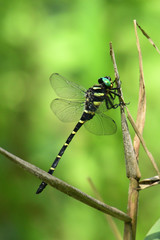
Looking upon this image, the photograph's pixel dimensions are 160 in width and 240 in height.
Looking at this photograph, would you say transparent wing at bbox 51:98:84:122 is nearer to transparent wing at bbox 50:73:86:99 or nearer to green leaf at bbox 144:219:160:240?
transparent wing at bbox 50:73:86:99

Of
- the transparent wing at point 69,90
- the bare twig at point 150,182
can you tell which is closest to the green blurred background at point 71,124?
the transparent wing at point 69,90

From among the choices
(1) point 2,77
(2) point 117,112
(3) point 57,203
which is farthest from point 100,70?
(3) point 57,203

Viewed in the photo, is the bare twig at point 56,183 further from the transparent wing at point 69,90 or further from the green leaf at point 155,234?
the transparent wing at point 69,90

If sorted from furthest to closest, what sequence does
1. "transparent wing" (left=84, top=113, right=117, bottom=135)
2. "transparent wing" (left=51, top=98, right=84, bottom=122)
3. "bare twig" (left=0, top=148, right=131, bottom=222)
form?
"transparent wing" (left=51, top=98, right=84, bottom=122) → "transparent wing" (left=84, top=113, right=117, bottom=135) → "bare twig" (left=0, top=148, right=131, bottom=222)

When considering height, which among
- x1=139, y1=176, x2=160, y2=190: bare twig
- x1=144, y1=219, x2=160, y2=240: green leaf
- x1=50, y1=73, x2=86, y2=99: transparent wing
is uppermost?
x1=50, y1=73, x2=86, y2=99: transparent wing

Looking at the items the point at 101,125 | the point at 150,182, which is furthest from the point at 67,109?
the point at 150,182

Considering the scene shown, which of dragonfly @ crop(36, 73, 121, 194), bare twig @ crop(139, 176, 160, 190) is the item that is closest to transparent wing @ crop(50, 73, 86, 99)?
dragonfly @ crop(36, 73, 121, 194)

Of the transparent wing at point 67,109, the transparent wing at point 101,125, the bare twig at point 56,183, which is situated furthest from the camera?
the transparent wing at point 67,109

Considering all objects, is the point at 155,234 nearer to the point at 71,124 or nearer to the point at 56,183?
the point at 56,183
